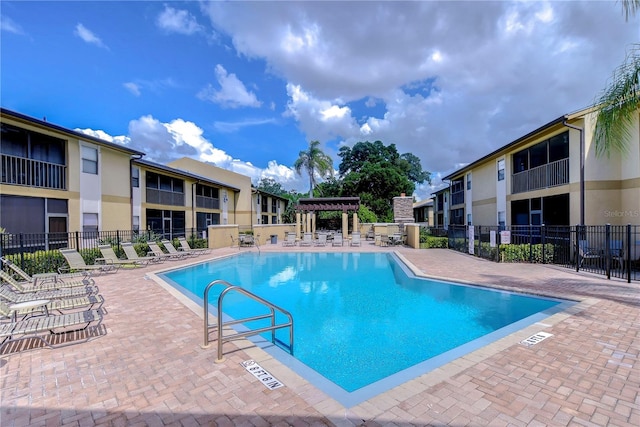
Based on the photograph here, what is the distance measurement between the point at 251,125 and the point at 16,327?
30.0 meters

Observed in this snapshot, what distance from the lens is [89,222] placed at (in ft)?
51.0

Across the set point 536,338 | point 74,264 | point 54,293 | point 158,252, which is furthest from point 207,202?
point 536,338

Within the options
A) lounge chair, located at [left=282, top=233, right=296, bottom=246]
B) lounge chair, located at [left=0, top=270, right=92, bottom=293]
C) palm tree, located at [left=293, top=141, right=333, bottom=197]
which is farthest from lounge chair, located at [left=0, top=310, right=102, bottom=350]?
palm tree, located at [left=293, top=141, right=333, bottom=197]

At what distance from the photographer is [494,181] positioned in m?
20.3

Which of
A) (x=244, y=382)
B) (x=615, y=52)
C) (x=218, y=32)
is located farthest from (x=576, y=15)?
(x=218, y=32)

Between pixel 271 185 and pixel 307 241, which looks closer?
pixel 307 241

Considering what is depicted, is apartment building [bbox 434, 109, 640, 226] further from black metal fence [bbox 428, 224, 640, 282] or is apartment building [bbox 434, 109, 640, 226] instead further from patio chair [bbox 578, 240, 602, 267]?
patio chair [bbox 578, 240, 602, 267]

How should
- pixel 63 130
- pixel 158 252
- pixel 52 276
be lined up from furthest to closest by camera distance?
pixel 158 252
pixel 63 130
pixel 52 276

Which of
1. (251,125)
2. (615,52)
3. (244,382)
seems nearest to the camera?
(244,382)

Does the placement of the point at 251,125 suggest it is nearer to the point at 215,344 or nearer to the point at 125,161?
the point at 125,161

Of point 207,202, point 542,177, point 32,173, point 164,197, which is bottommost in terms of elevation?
point 207,202

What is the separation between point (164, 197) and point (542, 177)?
23.9m

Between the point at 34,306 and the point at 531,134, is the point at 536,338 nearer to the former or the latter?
the point at 34,306

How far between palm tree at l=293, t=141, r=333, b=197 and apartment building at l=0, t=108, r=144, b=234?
23045 mm
